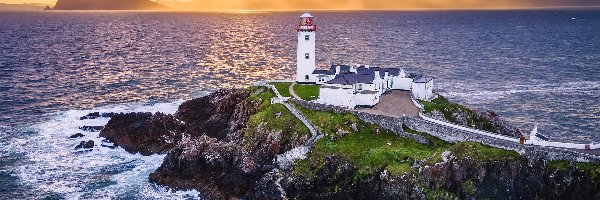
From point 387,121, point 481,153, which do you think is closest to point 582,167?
point 481,153

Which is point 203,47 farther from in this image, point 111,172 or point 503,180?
point 503,180

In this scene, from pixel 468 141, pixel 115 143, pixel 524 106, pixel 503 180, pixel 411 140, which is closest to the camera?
pixel 503 180

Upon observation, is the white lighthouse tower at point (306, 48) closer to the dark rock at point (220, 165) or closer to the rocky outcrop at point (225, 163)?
the dark rock at point (220, 165)

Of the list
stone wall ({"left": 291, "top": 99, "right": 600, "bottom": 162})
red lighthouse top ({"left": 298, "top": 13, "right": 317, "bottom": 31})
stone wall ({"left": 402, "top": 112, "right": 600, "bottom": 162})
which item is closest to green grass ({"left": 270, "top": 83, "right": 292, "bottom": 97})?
stone wall ({"left": 291, "top": 99, "right": 600, "bottom": 162})

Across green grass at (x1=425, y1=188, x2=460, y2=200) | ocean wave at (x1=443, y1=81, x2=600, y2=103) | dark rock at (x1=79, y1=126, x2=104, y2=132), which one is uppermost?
green grass at (x1=425, y1=188, x2=460, y2=200)

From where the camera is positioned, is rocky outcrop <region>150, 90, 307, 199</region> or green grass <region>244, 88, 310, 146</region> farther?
green grass <region>244, 88, 310, 146</region>

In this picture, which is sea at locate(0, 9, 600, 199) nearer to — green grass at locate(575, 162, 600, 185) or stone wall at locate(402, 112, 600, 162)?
→ stone wall at locate(402, 112, 600, 162)

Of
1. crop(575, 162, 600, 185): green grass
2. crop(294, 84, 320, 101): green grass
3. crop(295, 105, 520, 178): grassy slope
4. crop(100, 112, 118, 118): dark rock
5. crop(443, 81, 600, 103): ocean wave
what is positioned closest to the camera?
crop(575, 162, 600, 185): green grass

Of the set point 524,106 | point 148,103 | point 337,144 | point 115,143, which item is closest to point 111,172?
point 115,143
